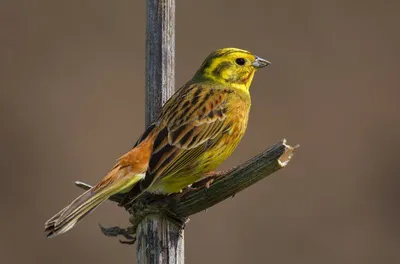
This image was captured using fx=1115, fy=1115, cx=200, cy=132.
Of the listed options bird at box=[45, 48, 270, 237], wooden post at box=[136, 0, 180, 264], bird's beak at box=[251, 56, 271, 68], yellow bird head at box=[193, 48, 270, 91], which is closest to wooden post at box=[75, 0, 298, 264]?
wooden post at box=[136, 0, 180, 264]

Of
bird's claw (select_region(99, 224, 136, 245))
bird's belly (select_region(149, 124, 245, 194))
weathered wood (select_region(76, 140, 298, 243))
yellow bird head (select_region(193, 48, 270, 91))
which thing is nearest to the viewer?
weathered wood (select_region(76, 140, 298, 243))

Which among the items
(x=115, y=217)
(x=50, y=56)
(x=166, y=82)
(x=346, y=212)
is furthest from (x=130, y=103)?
(x=166, y=82)

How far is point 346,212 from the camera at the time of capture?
8836mm

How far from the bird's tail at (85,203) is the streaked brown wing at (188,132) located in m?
0.09

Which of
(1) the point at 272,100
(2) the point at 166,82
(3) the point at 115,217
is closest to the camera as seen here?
(2) the point at 166,82

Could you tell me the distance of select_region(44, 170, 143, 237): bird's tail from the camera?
13.4 feet

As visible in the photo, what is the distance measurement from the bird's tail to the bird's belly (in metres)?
0.11

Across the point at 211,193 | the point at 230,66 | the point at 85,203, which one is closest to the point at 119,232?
the point at 85,203

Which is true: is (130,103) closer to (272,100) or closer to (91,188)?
(272,100)

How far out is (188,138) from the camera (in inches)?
193

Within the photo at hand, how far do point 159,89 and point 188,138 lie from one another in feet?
1.19

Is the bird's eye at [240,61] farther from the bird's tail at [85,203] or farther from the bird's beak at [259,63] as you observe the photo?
the bird's tail at [85,203]

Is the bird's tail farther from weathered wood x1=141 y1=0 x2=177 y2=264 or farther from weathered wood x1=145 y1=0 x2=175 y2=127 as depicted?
weathered wood x1=145 y1=0 x2=175 y2=127

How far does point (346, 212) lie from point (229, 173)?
188 inches
